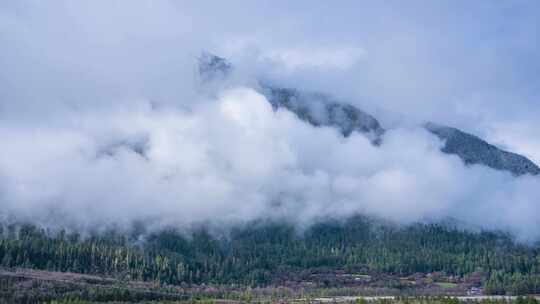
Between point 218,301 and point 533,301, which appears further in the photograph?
point 218,301

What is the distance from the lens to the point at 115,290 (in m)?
197

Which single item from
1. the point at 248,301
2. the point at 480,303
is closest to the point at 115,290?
the point at 248,301

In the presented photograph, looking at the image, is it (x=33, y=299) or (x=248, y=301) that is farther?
(x=248, y=301)

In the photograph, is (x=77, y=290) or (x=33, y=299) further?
(x=77, y=290)

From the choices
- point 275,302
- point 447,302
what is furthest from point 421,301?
point 275,302

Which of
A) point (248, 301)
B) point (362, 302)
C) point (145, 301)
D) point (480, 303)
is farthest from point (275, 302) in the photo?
point (480, 303)

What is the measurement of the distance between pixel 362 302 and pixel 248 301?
33.7 metres

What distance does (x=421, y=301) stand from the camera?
186m

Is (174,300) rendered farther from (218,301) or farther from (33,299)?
(33,299)

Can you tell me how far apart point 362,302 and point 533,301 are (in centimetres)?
4461

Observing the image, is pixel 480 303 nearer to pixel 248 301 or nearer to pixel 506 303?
pixel 506 303

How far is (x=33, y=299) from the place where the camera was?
176m

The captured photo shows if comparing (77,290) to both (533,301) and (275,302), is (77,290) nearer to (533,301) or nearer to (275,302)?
(275,302)

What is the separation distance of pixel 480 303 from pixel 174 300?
86.4 meters
